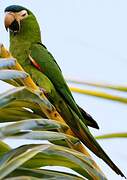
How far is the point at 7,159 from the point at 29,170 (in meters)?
0.11

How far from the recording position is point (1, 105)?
73 cm

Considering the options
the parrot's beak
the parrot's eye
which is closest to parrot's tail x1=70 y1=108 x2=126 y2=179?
the parrot's beak

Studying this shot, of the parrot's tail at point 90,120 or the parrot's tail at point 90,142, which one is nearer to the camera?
the parrot's tail at point 90,142

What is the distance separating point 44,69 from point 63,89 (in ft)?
0.67

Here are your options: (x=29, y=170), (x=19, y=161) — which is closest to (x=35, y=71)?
(x=29, y=170)

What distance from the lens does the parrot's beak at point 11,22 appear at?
2.19 metres

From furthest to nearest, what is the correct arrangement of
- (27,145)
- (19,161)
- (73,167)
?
(73,167), (27,145), (19,161)

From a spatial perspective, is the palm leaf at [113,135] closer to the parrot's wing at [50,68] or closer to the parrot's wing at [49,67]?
the parrot's wing at [50,68]

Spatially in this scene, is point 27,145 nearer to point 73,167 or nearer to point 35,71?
point 73,167

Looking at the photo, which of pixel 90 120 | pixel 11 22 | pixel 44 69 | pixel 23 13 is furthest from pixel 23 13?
pixel 90 120

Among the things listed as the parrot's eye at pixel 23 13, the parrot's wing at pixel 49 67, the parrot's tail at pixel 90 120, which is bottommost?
the parrot's wing at pixel 49 67

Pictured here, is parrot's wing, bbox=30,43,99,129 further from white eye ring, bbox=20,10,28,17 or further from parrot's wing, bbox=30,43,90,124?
white eye ring, bbox=20,10,28,17

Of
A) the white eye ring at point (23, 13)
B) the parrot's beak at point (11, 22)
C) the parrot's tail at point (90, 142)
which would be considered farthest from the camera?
the white eye ring at point (23, 13)

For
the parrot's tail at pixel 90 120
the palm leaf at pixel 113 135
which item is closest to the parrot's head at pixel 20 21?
the parrot's tail at pixel 90 120
